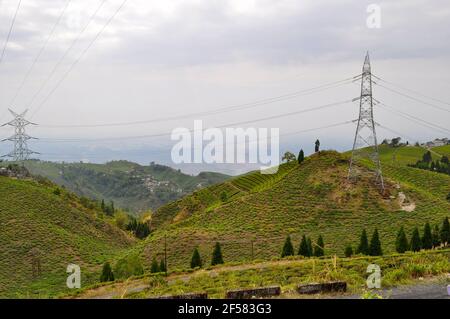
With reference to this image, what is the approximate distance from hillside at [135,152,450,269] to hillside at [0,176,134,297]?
9085mm

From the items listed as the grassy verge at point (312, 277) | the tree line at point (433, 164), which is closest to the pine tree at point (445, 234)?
the grassy verge at point (312, 277)

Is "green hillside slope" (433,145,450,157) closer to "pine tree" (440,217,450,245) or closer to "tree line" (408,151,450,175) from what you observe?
"tree line" (408,151,450,175)

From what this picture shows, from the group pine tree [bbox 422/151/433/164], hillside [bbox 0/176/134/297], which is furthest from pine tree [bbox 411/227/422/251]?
pine tree [bbox 422/151/433/164]

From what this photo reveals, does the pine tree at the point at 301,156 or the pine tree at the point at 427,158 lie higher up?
the pine tree at the point at 427,158

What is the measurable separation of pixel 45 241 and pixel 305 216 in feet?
120

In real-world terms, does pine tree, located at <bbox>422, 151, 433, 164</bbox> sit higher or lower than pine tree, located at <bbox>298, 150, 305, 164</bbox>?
higher

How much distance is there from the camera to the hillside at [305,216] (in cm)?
5169

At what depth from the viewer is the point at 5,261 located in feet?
176

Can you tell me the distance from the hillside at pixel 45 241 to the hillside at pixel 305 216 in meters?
9.09

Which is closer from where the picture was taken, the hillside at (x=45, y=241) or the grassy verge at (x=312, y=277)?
the grassy verge at (x=312, y=277)

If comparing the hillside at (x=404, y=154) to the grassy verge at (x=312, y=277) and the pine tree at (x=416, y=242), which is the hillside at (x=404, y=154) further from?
the grassy verge at (x=312, y=277)

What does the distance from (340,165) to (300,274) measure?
57640mm

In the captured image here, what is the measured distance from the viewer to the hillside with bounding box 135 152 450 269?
51688 millimetres

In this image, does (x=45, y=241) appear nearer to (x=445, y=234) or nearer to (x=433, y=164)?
(x=445, y=234)
